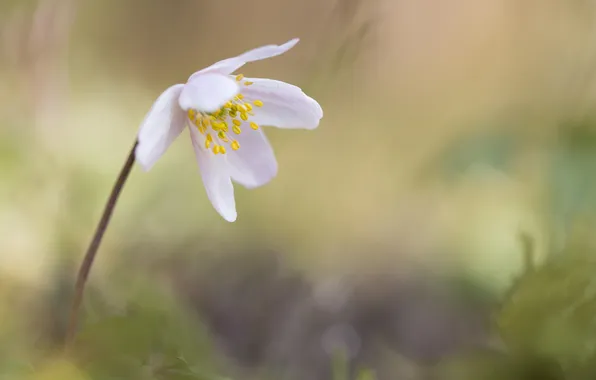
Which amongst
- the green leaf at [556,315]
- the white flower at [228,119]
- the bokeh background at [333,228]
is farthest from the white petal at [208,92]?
the green leaf at [556,315]

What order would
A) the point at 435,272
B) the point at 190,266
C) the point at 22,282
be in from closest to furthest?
Result: the point at 22,282 → the point at 190,266 → the point at 435,272

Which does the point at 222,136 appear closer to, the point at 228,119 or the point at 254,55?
the point at 228,119

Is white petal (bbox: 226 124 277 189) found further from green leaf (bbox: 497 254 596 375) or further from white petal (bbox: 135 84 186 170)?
green leaf (bbox: 497 254 596 375)

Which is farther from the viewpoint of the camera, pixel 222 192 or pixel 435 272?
pixel 435 272

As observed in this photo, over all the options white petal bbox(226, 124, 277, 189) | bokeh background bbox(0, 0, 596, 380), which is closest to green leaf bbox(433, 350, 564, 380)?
bokeh background bbox(0, 0, 596, 380)

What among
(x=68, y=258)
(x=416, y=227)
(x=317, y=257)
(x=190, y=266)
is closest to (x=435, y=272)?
(x=416, y=227)

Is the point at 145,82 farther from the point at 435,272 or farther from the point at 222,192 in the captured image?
the point at 222,192

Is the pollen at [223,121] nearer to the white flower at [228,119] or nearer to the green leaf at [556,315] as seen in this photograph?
the white flower at [228,119]
